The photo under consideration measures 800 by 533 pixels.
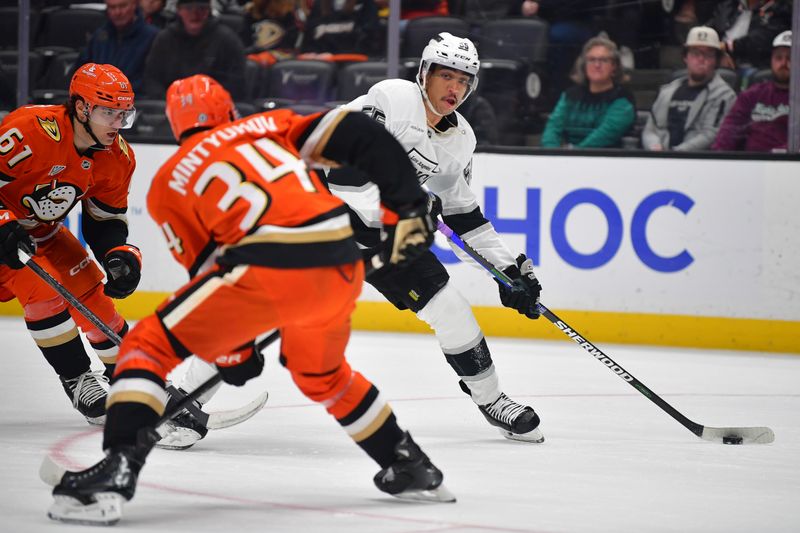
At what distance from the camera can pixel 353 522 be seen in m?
2.82

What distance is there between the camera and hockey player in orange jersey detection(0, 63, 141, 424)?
156 inches

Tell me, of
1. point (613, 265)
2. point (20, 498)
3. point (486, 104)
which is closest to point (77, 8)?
point (486, 104)

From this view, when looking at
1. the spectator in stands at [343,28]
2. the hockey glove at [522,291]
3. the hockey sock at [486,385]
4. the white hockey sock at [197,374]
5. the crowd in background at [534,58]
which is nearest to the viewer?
the white hockey sock at [197,374]

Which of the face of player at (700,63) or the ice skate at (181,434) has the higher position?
the face of player at (700,63)

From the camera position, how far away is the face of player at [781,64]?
602cm

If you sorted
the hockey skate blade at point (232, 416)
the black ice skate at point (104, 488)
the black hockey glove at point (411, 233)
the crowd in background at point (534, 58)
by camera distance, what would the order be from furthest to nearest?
1. the crowd in background at point (534, 58)
2. the hockey skate blade at point (232, 416)
3. the black hockey glove at point (411, 233)
4. the black ice skate at point (104, 488)

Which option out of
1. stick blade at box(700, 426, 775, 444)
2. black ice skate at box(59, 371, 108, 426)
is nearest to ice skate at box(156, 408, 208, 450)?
black ice skate at box(59, 371, 108, 426)

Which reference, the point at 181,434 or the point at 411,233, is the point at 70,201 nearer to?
the point at 181,434

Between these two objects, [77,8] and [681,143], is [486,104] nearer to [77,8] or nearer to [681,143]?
[681,143]

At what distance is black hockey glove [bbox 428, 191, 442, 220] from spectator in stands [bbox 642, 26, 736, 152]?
2423mm

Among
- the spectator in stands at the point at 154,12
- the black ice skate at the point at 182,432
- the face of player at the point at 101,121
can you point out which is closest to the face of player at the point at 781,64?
the spectator in stands at the point at 154,12

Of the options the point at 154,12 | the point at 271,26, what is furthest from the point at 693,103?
the point at 154,12

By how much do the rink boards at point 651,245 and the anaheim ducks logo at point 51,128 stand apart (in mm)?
2688

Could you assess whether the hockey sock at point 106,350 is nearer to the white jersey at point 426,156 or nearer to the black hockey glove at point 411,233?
the white jersey at point 426,156
